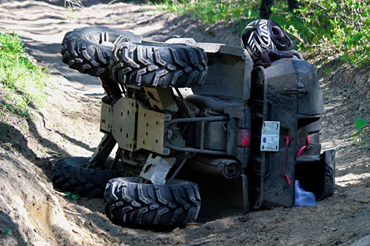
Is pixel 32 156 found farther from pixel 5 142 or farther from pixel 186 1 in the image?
pixel 186 1

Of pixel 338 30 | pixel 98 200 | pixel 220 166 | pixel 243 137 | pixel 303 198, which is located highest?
pixel 338 30

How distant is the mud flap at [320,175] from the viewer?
5715 millimetres

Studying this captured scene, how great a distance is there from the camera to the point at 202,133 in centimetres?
551

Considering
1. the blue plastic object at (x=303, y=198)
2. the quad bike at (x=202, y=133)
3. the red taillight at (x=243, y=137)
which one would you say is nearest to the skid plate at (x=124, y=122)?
the quad bike at (x=202, y=133)

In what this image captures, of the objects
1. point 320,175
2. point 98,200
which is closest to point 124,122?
point 98,200

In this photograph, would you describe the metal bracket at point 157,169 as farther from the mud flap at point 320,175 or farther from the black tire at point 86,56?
the mud flap at point 320,175

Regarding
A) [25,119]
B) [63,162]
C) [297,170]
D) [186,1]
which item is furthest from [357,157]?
[186,1]

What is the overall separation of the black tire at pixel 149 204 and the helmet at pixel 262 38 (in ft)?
5.58

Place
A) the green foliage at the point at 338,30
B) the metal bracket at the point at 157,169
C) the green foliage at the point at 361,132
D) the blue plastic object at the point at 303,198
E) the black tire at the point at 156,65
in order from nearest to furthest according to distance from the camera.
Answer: the black tire at the point at 156,65
the metal bracket at the point at 157,169
the blue plastic object at the point at 303,198
the green foliage at the point at 361,132
the green foliage at the point at 338,30

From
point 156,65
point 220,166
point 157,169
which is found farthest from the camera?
point 220,166

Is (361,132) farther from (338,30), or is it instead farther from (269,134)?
(269,134)

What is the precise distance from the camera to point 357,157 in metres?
7.30

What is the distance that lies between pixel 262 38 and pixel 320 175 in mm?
1559

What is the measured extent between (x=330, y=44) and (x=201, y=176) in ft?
19.2
